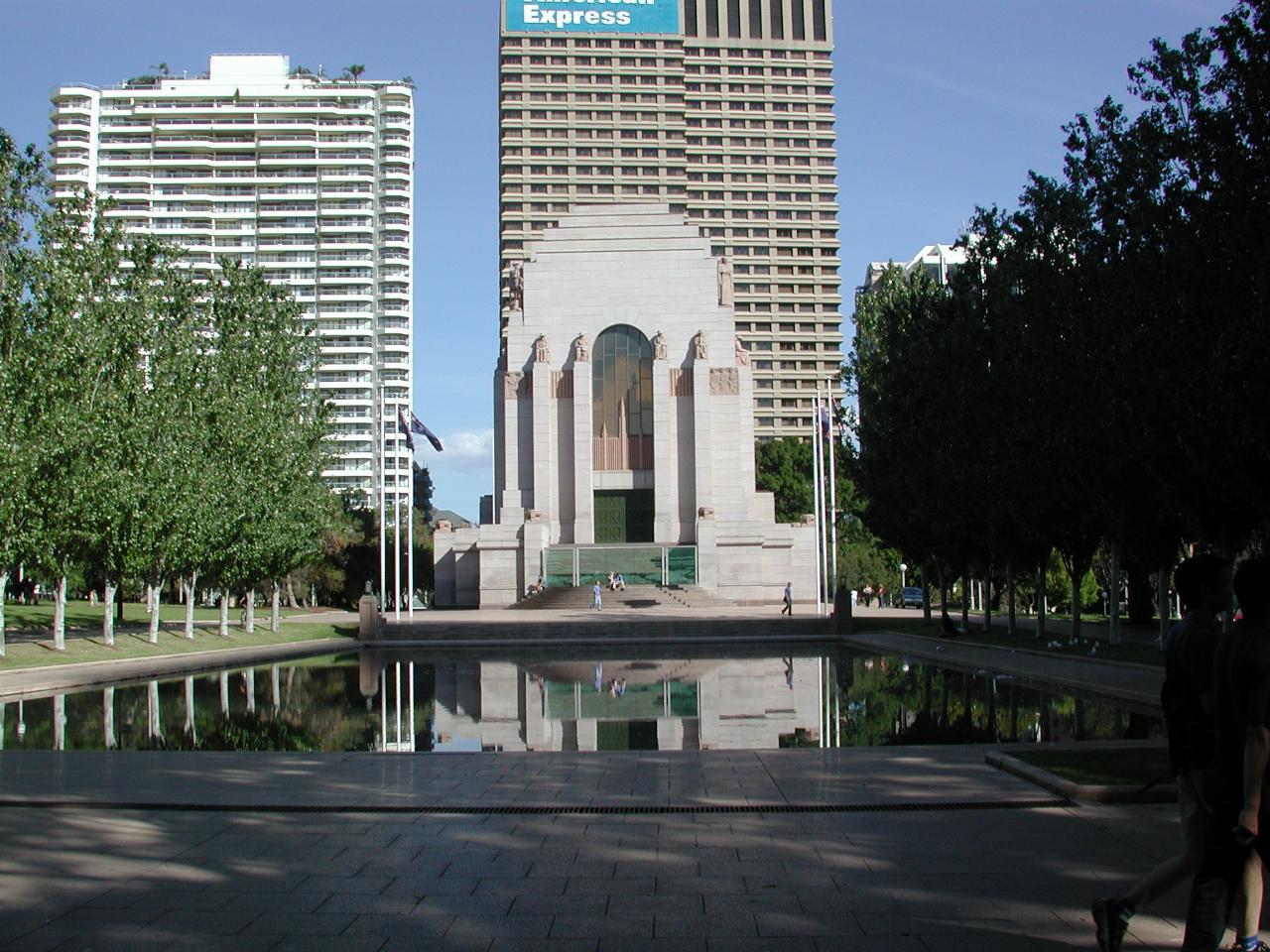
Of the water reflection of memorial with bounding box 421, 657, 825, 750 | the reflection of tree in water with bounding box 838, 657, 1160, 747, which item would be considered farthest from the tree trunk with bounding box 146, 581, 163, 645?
the reflection of tree in water with bounding box 838, 657, 1160, 747

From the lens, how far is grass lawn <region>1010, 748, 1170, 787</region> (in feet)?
35.8

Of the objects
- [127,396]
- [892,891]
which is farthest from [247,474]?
[892,891]

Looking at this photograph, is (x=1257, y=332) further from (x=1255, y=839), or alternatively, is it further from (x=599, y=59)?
(x=599, y=59)

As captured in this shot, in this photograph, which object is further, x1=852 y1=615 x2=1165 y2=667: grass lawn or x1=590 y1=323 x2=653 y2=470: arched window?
x1=590 y1=323 x2=653 y2=470: arched window

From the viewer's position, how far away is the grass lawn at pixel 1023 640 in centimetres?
2794

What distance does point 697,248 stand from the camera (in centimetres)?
6606

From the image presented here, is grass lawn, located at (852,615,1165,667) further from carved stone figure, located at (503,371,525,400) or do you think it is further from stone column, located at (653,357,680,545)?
carved stone figure, located at (503,371,525,400)

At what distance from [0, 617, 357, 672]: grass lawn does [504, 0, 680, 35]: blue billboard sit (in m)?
94.0

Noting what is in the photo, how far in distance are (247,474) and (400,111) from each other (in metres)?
105

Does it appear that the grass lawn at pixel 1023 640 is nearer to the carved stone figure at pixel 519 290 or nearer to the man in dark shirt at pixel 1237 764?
the man in dark shirt at pixel 1237 764

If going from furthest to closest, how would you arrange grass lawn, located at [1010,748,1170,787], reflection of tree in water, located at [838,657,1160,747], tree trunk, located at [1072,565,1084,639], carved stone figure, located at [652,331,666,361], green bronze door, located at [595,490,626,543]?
1. green bronze door, located at [595,490,626,543]
2. carved stone figure, located at [652,331,666,361]
3. tree trunk, located at [1072,565,1084,639]
4. reflection of tree in water, located at [838,657,1160,747]
5. grass lawn, located at [1010,748,1170,787]

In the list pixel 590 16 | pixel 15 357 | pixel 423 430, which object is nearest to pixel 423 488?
pixel 590 16

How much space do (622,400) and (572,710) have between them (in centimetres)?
4652

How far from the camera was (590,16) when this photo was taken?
127m
